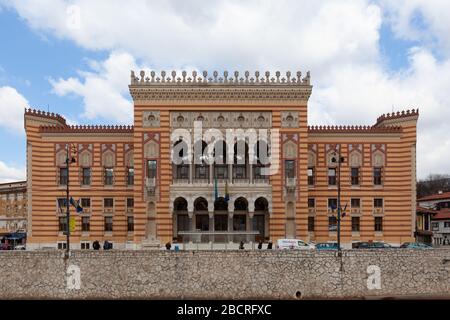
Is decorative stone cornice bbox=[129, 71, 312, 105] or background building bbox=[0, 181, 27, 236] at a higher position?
decorative stone cornice bbox=[129, 71, 312, 105]

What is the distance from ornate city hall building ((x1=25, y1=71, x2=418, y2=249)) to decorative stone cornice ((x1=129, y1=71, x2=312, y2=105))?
97 mm

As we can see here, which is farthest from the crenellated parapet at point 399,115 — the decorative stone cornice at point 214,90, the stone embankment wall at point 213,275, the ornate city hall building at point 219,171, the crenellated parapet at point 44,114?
the crenellated parapet at point 44,114

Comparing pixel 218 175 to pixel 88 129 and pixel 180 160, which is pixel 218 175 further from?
pixel 88 129

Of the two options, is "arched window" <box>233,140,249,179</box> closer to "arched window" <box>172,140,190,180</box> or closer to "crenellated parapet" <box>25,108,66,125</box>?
"arched window" <box>172,140,190,180</box>

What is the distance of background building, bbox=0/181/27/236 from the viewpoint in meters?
75.2

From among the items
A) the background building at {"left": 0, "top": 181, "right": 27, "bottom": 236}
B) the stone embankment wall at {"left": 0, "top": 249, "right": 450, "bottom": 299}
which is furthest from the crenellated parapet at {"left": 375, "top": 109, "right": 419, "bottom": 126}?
the background building at {"left": 0, "top": 181, "right": 27, "bottom": 236}

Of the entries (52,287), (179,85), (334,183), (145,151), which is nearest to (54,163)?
(145,151)

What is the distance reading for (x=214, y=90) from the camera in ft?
165

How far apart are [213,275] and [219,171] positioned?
16.5m

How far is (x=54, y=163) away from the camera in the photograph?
53.2 meters

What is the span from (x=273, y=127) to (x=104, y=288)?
894 inches

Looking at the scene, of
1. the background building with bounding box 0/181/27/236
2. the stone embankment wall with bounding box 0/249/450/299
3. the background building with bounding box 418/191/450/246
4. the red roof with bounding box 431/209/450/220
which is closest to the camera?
the stone embankment wall with bounding box 0/249/450/299
